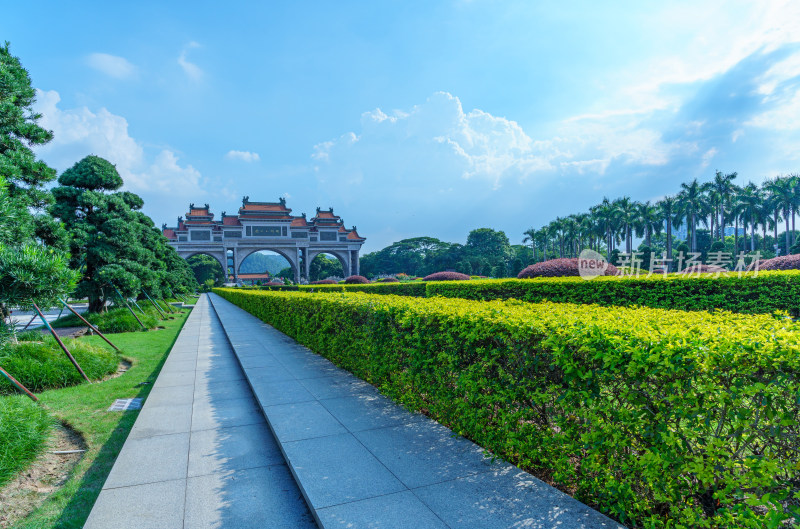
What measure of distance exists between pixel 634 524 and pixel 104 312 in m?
16.3

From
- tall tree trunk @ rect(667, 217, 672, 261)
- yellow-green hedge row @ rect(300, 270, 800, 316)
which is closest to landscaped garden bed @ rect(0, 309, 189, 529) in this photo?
yellow-green hedge row @ rect(300, 270, 800, 316)

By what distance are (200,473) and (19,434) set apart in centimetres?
177

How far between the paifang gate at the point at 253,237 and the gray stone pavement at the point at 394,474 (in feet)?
189

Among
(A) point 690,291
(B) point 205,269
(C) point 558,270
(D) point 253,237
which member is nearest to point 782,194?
(C) point 558,270

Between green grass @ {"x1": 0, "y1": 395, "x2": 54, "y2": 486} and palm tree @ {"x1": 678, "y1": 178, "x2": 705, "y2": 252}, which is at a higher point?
palm tree @ {"x1": 678, "y1": 178, "x2": 705, "y2": 252}

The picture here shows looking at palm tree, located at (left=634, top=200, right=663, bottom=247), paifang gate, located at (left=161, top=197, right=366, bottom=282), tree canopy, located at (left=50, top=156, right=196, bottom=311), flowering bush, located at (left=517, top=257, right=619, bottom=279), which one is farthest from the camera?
paifang gate, located at (left=161, top=197, right=366, bottom=282)

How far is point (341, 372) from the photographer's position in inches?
242

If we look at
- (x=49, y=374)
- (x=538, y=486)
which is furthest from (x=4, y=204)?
(x=538, y=486)

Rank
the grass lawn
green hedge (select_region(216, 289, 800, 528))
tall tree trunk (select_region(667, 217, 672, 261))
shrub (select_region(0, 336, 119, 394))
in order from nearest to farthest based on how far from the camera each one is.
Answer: green hedge (select_region(216, 289, 800, 528)) < the grass lawn < shrub (select_region(0, 336, 119, 394)) < tall tree trunk (select_region(667, 217, 672, 261))

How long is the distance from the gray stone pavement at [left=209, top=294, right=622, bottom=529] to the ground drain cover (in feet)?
5.81

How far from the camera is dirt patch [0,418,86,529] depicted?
2963 mm

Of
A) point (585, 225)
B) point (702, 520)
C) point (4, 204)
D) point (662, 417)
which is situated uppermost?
point (585, 225)

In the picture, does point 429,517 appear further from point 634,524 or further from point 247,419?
point 247,419

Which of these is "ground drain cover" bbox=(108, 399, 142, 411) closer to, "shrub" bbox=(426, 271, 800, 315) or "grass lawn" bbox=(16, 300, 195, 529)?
"grass lawn" bbox=(16, 300, 195, 529)
